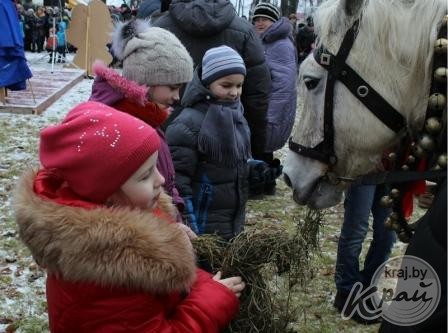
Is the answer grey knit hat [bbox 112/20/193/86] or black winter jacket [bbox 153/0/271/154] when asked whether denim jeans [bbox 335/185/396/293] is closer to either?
grey knit hat [bbox 112/20/193/86]

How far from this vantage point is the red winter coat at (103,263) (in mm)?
1441

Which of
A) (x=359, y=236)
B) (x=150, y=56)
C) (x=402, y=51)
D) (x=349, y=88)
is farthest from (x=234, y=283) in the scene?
(x=359, y=236)

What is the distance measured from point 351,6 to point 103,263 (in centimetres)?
118

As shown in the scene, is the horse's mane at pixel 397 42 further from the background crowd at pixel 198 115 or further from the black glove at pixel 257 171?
the black glove at pixel 257 171

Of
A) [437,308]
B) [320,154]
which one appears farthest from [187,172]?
[437,308]

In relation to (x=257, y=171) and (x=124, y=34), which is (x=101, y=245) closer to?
(x=124, y=34)

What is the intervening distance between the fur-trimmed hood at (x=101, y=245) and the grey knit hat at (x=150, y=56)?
114cm

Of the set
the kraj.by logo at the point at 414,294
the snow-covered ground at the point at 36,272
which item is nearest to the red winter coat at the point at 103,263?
the kraj.by logo at the point at 414,294

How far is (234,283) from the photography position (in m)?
1.75

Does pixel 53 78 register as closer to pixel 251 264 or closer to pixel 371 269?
pixel 371 269

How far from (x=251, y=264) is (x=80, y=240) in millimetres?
620

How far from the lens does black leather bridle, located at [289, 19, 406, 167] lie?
1772mm

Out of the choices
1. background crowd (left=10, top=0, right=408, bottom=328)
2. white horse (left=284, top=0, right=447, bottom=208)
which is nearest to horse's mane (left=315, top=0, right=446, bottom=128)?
white horse (left=284, top=0, right=447, bottom=208)

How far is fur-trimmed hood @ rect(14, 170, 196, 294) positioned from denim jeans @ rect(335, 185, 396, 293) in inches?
79.8
